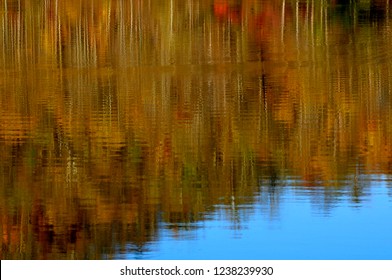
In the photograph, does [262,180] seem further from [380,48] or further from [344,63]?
[380,48]

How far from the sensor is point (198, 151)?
742 inches

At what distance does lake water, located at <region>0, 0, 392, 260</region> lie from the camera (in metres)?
A: 14.4

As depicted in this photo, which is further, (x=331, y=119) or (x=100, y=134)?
(x=331, y=119)

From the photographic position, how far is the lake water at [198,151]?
567 inches

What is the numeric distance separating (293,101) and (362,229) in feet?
29.1

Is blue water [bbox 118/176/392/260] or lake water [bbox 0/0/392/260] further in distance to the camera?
lake water [bbox 0/0/392/260]

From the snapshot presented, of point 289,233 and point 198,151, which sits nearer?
point 289,233

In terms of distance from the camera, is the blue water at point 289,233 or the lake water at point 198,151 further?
the lake water at point 198,151

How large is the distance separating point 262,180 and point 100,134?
408 centimetres

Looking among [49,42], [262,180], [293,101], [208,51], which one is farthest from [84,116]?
[49,42]

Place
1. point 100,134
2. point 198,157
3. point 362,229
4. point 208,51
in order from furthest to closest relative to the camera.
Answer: point 208,51, point 100,134, point 198,157, point 362,229

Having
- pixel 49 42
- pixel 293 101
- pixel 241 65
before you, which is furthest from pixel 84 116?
pixel 49 42

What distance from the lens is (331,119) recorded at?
69.6ft
